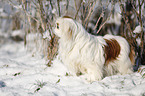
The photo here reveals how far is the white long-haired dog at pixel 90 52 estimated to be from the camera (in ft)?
8.45

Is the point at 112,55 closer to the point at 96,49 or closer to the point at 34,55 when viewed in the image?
the point at 96,49

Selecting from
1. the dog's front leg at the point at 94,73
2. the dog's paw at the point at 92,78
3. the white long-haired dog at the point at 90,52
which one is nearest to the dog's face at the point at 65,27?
the white long-haired dog at the point at 90,52

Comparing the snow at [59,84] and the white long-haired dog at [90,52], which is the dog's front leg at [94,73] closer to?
the white long-haired dog at [90,52]

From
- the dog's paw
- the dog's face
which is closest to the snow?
the dog's paw

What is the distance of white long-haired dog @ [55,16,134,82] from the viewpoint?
257 centimetres

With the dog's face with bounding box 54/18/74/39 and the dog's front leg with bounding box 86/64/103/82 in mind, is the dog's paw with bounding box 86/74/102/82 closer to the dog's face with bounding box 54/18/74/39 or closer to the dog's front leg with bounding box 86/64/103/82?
the dog's front leg with bounding box 86/64/103/82

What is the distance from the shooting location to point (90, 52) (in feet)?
8.82

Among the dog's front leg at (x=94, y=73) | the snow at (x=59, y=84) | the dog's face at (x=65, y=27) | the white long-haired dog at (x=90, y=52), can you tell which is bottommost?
the snow at (x=59, y=84)

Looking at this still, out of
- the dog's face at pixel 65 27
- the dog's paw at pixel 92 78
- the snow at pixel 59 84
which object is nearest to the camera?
the snow at pixel 59 84

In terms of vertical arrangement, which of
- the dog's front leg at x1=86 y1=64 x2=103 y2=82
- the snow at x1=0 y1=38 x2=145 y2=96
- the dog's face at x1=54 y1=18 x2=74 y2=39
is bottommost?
Result: the snow at x1=0 y1=38 x2=145 y2=96

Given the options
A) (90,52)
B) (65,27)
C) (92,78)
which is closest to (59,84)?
(92,78)

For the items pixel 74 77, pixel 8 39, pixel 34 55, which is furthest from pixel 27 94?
pixel 8 39

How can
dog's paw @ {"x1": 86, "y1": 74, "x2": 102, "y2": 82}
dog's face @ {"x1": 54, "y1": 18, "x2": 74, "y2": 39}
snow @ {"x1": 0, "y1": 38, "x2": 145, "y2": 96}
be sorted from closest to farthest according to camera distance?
snow @ {"x1": 0, "y1": 38, "x2": 145, "y2": 96}
dog's face @ {"x1": 54, "y1": 18, "x2": 74, "y2": 39}
dog's paw @ {"x1": 86, "y1": 74, "x2": 102, "y2": 82}

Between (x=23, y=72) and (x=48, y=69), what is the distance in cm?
56
